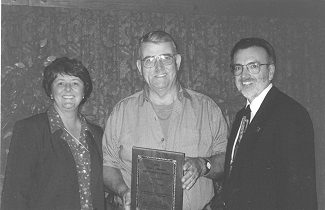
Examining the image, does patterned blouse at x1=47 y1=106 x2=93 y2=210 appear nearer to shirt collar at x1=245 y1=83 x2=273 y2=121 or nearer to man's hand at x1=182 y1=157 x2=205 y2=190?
man's hand at x1=182 y1=157 x2=205 y2=190

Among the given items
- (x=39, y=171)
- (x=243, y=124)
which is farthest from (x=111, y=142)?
(x=243, y=124)

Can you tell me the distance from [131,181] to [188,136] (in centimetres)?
42

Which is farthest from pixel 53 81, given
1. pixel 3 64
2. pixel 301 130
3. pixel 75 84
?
pixel 301 130

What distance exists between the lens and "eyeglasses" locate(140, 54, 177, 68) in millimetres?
2078

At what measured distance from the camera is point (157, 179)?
187 centimetres

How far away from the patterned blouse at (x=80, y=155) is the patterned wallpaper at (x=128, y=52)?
0.12 m

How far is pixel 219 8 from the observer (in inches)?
86.7

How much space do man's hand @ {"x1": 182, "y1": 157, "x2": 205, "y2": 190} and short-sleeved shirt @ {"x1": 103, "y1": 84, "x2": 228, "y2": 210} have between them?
7 centimetres

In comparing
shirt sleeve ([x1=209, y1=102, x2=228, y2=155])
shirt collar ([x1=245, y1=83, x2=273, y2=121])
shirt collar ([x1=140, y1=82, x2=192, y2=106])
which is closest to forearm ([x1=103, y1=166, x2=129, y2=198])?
shirt collar ([x1=140, y1=82, x2=192, y2=106])

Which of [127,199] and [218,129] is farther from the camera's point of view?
[218,129]

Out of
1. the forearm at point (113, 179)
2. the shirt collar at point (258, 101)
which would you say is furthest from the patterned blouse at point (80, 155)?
the shirt collar at point (258, 101)

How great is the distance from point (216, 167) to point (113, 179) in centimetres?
59

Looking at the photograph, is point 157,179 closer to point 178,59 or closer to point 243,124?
point 243,124

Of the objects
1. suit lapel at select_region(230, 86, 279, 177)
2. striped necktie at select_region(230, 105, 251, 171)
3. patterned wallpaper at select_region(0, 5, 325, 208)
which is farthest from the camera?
patterned wallpaper at select_region(0, 5, 325, 208)
